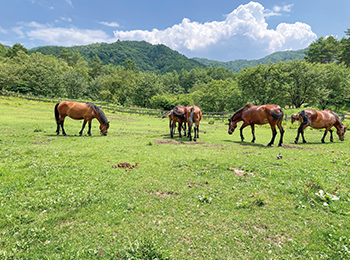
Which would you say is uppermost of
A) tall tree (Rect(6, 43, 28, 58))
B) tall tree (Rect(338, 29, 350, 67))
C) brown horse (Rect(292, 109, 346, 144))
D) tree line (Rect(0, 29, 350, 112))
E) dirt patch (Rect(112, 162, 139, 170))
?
tall tree (Rect(6, 43, 28, 58))

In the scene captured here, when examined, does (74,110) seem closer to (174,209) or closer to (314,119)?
(174,209)

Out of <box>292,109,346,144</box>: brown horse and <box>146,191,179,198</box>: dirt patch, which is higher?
<box>292,109,346,144</box>: brown horse

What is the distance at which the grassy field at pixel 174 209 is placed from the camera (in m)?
3.20

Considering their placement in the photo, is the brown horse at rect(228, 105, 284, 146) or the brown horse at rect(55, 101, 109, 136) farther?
the brown horse at rect(55, 101, 109, 136)

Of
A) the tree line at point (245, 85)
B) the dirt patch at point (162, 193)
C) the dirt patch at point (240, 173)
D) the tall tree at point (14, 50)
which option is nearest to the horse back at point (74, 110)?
the dirt patch at point (162, 193)

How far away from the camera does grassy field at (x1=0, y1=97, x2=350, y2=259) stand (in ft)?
10.5

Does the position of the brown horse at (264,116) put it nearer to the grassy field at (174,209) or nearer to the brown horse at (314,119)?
the brown horse at (314,119)

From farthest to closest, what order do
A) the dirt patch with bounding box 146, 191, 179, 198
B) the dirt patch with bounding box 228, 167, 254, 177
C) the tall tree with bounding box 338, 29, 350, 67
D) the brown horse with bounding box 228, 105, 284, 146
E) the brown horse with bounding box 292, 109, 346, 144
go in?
the tall tree with bounding box 338, 29, 350, 67, the brown horse with bounding box 292, 109, 346, 144, the brown horse with bounding box 228, 105, 284, 146, the dirt patch with bounding box 228, 167, 254, 177, the dirt patch with bounding box 146, 191, 179, 198

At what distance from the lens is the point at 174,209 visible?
4445mm

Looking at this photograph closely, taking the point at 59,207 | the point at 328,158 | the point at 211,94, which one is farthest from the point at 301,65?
the point at 59,207

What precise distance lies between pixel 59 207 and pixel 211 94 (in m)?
54.8

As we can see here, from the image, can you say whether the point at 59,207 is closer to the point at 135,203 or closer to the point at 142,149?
the point at 135,203

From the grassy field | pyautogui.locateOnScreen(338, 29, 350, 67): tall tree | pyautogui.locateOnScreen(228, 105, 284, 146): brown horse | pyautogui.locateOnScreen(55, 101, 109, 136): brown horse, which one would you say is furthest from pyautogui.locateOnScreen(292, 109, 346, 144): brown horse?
pyautogui.locateOnScreen(338, 29, 350, 67): tall tree

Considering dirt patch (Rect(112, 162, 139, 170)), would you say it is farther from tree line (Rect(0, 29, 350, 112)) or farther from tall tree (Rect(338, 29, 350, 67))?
tall tree (Rect(338, 29, 350, 67))
